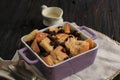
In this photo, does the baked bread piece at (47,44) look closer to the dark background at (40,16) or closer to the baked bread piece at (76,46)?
the baked bread piece at (76,46)

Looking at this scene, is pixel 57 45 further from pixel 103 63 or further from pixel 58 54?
pixel 103 63

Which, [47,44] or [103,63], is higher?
[47,44]

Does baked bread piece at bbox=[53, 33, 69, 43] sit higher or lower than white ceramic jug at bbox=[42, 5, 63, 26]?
higher

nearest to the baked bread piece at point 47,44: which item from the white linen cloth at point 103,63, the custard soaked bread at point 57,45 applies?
the custard soaked bread at point 57,45

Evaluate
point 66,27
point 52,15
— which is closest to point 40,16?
point 52,15

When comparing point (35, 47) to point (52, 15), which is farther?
point (52, 15)

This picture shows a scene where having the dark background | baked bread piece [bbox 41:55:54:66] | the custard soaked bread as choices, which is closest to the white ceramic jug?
the dark background

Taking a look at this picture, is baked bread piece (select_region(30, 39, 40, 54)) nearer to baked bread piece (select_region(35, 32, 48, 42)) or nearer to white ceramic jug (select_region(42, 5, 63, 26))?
baked bread piece (select_region(35, 32, 48, 42))
